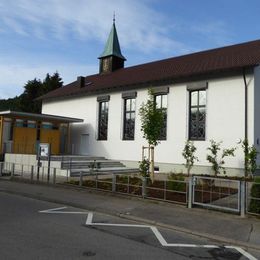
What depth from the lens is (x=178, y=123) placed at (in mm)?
22391

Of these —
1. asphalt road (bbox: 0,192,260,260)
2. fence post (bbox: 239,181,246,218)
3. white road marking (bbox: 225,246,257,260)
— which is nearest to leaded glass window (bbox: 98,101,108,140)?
asphalt road (bbox: 0,192,260,260)

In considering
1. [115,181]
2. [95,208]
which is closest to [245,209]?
[95,208]

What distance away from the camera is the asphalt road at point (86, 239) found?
250 inches

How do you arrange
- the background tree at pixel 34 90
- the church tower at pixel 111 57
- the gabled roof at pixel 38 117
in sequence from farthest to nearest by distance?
the background tree at pixel 34 90 → the church tower at pixel 111 57 → the gabled roof at pixel 38 117

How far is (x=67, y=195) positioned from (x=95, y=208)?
106 inches

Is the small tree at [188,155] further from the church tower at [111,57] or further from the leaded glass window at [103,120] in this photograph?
the church tower at [111,57]

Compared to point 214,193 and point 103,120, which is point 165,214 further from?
point 103,120

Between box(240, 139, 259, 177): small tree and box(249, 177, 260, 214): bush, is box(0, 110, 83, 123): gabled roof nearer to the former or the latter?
box(240, 139, 259, 177): small tree

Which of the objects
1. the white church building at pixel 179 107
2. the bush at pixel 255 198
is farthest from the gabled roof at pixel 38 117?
the bush at pixel 255 198

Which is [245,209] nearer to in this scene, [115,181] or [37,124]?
[115,181]

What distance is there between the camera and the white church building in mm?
19656

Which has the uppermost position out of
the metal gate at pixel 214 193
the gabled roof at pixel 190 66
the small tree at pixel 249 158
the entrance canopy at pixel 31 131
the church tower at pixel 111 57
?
the church tower at pixel 111 57

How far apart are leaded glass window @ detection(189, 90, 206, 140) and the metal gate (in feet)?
31.3

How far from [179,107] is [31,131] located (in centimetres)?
1198
